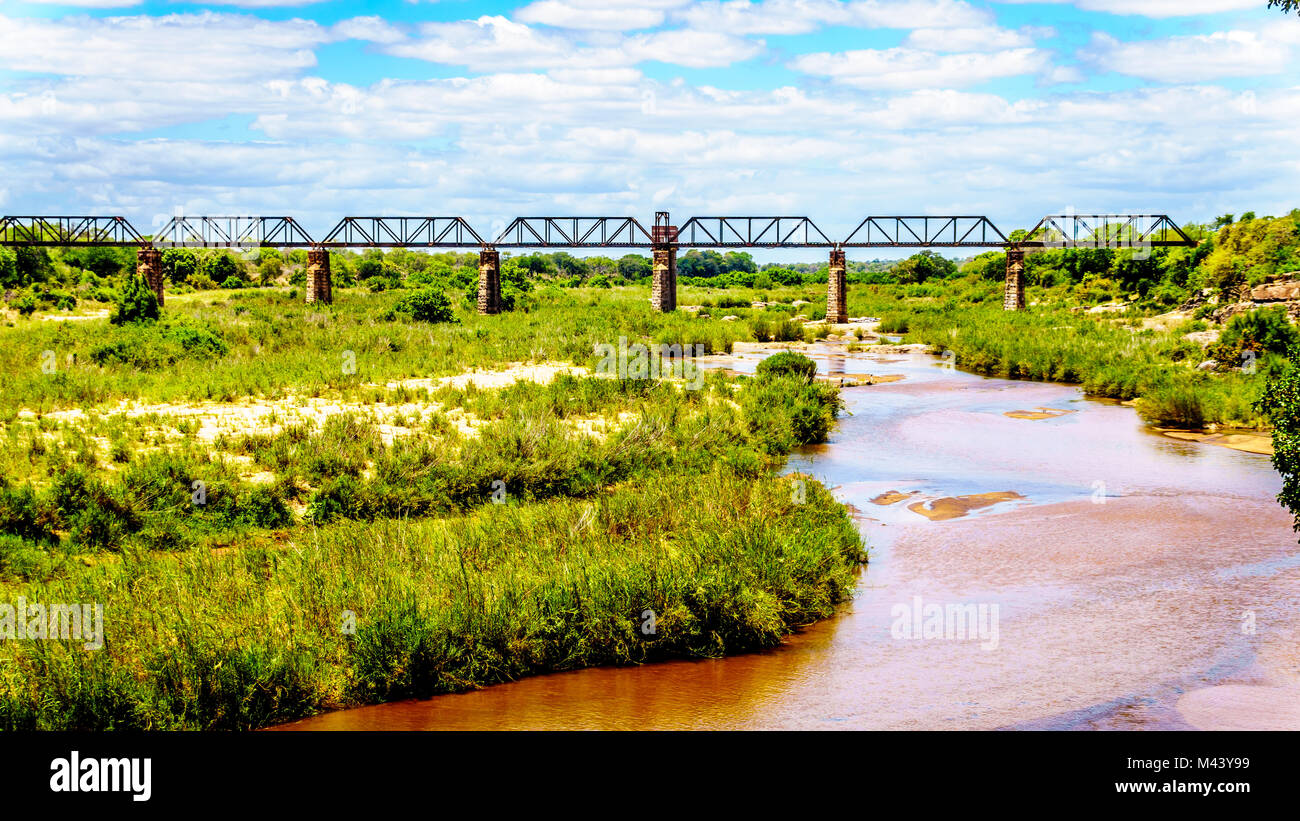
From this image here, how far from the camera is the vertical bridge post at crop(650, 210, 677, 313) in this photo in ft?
190

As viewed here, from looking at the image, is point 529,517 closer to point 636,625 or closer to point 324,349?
point 636,625

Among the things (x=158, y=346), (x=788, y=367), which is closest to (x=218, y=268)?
(x=158, y=346)

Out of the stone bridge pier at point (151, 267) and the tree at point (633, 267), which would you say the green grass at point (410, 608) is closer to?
the stone bridge pier at point (151, 267)

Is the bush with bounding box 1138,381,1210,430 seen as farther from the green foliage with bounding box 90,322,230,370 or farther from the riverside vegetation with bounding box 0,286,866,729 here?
the green foliage with bounding box 90,322,230,370

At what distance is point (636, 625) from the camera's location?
12.5 meters

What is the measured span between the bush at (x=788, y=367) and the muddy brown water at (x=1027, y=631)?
8393mm

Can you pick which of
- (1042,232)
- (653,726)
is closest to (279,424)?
(653,726)

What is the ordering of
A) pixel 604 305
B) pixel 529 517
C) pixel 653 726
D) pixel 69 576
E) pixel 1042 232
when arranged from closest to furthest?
pixel 653 726, pixel 69 576, pixel 529 517, pixel 604 305, pixel 1042 232

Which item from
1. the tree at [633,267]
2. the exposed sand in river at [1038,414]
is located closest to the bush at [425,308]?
the exposed sand in river at [1038,414]

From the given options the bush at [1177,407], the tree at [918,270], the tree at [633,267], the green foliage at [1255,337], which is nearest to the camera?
the bush at [1177,407]

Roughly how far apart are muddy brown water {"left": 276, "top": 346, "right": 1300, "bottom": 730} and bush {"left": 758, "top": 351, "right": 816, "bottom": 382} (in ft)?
27.5

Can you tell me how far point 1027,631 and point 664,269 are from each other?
46.3 m

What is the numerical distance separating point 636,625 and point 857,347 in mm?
42187

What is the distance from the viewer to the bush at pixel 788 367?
3212 centimetres
